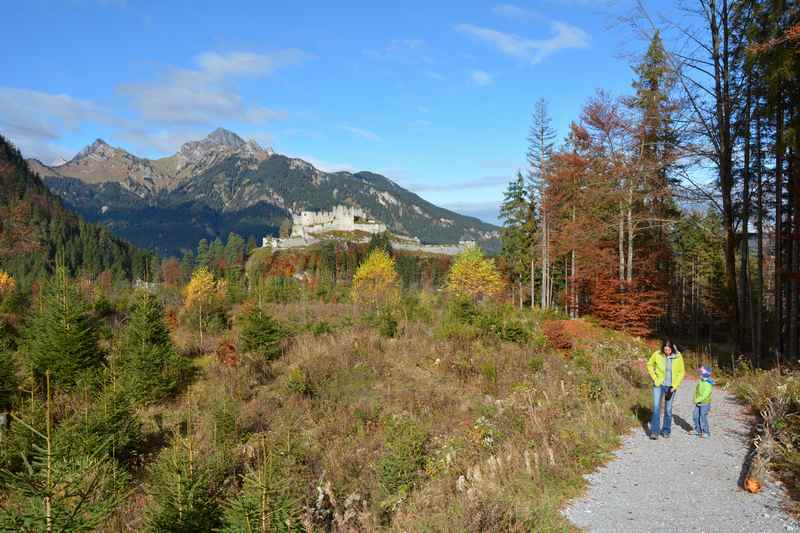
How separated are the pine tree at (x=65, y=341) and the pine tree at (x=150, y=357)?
3.22 ft

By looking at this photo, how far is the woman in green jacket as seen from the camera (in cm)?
757

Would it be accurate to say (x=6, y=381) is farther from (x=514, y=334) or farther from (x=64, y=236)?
(x=64, y=236)

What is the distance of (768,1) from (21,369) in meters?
24.0

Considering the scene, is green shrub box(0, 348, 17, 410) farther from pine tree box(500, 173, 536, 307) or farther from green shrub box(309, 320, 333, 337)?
pine tree box(500, 173, 536, 307)

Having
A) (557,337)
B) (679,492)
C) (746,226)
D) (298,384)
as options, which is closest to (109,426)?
(298,384)

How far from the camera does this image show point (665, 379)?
7801mm

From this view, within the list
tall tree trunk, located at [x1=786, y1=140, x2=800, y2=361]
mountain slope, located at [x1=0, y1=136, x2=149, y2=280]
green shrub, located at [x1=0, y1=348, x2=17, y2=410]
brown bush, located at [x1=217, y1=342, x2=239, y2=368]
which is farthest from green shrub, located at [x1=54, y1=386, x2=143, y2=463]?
mountain slope, located at [x1=0, y1=136, x2=149, y2=280]

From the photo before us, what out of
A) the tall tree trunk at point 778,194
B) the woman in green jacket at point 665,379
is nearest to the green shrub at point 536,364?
the woman in green jacket at point 665,379

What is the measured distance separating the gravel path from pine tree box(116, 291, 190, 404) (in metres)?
12.5

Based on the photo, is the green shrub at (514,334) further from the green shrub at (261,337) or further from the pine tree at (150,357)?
the pine tree at (150,357)

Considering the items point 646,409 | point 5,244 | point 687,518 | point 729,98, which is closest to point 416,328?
point 646,409

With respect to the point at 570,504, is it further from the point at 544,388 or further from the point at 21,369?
the point at 21,369

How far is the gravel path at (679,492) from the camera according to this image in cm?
479

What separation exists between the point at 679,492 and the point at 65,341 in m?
15.9
